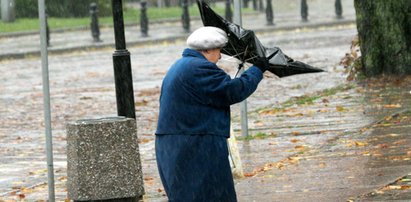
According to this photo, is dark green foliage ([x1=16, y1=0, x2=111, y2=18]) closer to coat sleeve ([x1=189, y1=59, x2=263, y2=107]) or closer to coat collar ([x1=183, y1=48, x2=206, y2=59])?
coat collar ([x1=183, y1=48, x2=206, y2=59])

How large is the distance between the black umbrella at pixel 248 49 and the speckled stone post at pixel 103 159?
190cm

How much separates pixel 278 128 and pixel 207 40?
25.5ft

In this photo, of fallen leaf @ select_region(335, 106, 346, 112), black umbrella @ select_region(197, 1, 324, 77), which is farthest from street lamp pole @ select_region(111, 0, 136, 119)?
fallen leaf @ select_region(335, 106, 346, 112)

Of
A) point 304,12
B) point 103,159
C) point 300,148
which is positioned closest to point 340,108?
point 300,148

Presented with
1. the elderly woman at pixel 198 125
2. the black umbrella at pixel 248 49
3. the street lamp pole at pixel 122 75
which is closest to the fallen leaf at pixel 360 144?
the street lamp pole at pixel 122 75

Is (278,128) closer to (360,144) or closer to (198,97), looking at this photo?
(360,144)

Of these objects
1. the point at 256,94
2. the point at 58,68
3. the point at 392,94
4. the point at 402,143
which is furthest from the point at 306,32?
the point at 402,143

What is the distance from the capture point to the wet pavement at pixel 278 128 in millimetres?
10695

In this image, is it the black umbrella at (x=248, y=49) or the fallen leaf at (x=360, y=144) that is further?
the fallen leaf at (x=360, y=144)

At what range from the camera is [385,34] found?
19.6 meters

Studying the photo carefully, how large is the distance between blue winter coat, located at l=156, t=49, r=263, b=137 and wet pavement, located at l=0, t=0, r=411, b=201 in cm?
90

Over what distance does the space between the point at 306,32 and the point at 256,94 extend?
62.1 feet

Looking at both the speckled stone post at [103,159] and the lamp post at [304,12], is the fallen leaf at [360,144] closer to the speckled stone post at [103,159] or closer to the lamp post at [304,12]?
the speckled stone post at [103,159]

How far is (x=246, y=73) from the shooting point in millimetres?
7727
